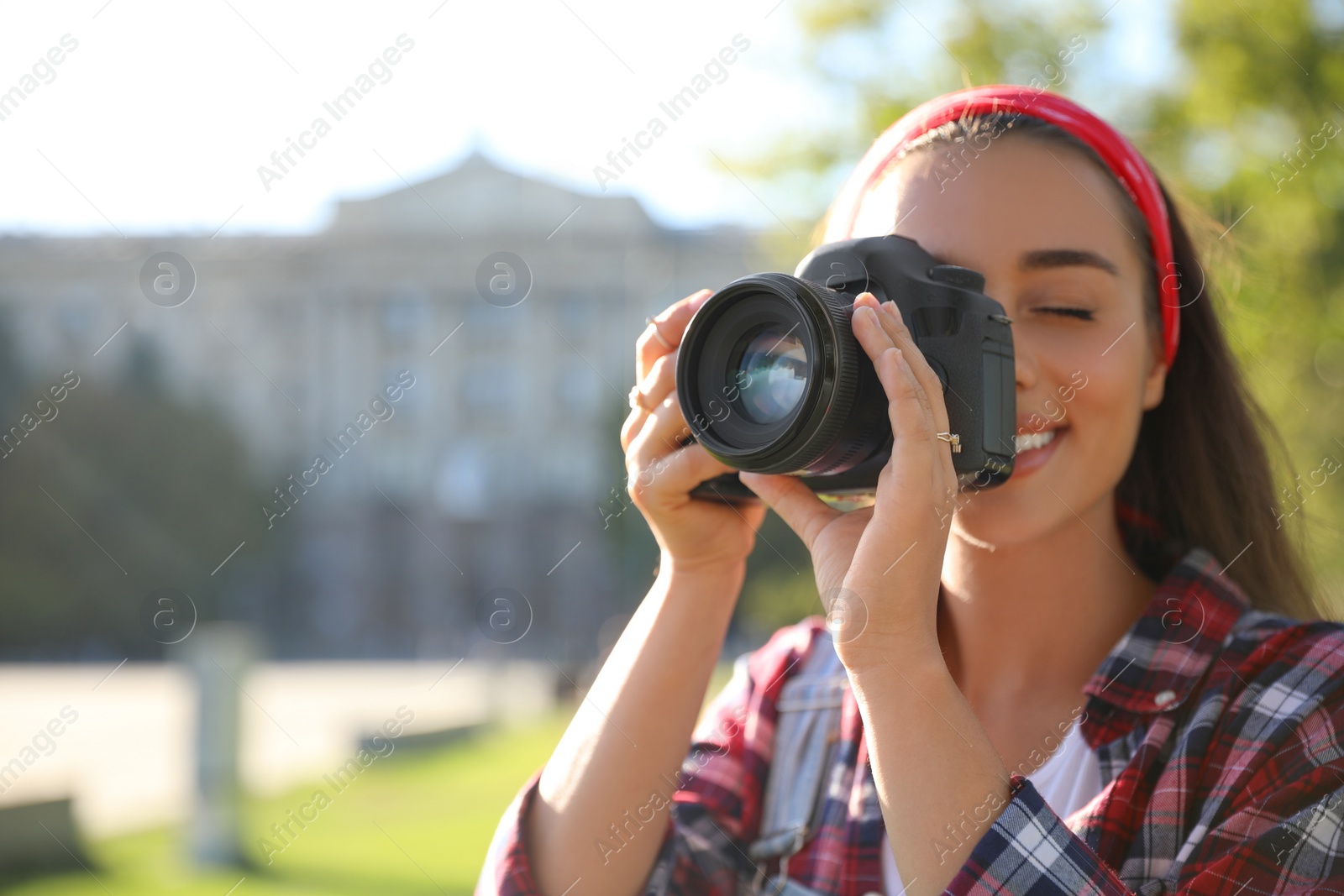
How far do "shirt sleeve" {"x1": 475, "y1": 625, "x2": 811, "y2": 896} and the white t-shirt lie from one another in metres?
0.23

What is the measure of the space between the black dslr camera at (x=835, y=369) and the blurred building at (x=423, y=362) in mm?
32731

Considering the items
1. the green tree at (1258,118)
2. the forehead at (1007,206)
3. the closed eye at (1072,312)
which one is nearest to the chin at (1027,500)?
the closed eye at (1072,312)

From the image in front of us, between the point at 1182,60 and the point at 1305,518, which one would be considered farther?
the point at 1182,60

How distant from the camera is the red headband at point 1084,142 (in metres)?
1.70

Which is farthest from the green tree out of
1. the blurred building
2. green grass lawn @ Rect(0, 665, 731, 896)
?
the blurred building

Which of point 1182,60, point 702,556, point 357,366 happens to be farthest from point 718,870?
point 357,366

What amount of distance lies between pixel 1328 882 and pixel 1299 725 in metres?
0.18

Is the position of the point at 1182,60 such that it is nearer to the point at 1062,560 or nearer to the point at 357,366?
the point at 1062,560

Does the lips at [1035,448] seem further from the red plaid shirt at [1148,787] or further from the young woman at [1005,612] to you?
the red plaid shirt at [1148,787]

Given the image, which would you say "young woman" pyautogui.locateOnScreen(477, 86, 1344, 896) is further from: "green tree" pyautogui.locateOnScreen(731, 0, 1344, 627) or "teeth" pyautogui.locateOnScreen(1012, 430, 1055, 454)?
"green tree" pyautogui.locateOnScreen(731, 0, 1344, 627)

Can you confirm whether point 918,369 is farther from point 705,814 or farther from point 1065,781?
point 705,814

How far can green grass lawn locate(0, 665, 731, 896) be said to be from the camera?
18.0 ft

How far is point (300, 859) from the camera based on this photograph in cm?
608

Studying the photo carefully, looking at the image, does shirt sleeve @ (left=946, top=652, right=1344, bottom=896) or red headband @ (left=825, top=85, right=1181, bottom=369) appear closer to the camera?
shirt sleeve @ (left=946, top=652, right=1344, bottom=896)
